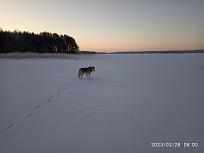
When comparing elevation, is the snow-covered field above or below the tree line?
below

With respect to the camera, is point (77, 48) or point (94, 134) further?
point (77, 48)

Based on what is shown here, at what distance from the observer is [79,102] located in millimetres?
7527

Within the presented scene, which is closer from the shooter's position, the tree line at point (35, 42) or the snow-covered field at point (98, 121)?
the snow-covered field at point (98, 121)

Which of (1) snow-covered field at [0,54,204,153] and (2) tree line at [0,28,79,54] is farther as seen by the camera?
(2) tree line at [0,28,79,54]

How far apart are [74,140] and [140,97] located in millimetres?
4233

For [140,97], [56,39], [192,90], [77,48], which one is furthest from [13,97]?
[77,48]

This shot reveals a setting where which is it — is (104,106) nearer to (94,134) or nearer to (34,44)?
(94,134)

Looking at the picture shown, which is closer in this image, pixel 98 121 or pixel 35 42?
pixel 98 121

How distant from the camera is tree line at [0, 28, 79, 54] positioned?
65.1 meters

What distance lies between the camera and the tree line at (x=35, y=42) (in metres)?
65.1

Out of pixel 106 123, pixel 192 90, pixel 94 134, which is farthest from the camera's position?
pixel 192 90

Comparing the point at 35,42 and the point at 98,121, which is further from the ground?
the point at 35,42

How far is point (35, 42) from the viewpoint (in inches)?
3002

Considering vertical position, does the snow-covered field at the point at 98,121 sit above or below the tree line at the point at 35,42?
below
